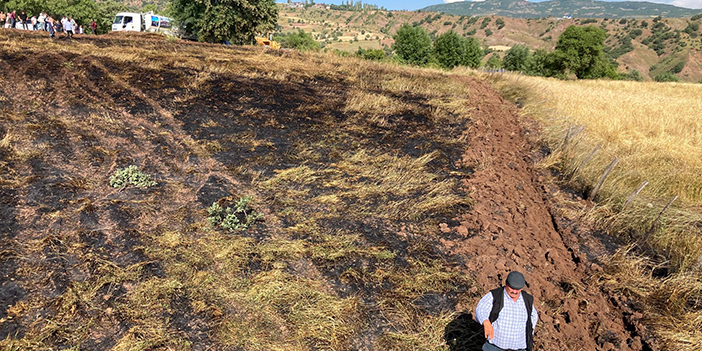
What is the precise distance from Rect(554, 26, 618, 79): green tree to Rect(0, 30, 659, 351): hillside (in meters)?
46.6

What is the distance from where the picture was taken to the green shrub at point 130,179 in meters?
6.43

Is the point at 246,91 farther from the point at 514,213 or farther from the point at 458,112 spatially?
the point at 514,213

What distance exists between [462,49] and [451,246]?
5408 centimetres

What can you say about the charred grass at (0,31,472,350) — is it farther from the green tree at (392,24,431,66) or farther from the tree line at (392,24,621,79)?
the green tree at (392,24,431,66)

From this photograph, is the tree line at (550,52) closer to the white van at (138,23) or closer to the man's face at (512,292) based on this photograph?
the white van at (138,23)

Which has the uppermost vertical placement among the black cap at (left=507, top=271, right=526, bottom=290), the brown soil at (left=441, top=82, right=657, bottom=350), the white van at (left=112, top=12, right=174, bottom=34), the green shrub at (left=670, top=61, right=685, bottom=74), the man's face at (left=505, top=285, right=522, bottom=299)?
the green shrub at (left=670, top=61, right=685, bottom=74)

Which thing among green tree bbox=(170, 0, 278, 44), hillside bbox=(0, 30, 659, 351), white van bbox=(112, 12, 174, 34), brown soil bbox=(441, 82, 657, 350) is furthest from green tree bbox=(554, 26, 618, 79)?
brown soil bbox=(441, 82, 657, 350)

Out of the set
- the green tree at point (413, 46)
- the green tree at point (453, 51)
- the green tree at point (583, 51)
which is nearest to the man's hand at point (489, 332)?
the green tree at point (413, 46)

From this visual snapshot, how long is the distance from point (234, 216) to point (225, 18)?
2522 cm

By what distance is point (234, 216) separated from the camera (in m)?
5.72

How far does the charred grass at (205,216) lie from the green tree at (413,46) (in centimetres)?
4209

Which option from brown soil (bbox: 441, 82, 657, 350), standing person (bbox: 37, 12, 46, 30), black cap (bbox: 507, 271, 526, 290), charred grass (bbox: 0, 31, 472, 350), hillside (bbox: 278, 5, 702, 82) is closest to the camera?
black cap (bbox: 507, 271, 526, 290)

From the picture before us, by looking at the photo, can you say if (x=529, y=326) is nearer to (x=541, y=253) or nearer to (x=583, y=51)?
(x=541, y=253)

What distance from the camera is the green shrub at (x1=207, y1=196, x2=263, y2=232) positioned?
5.65 m
